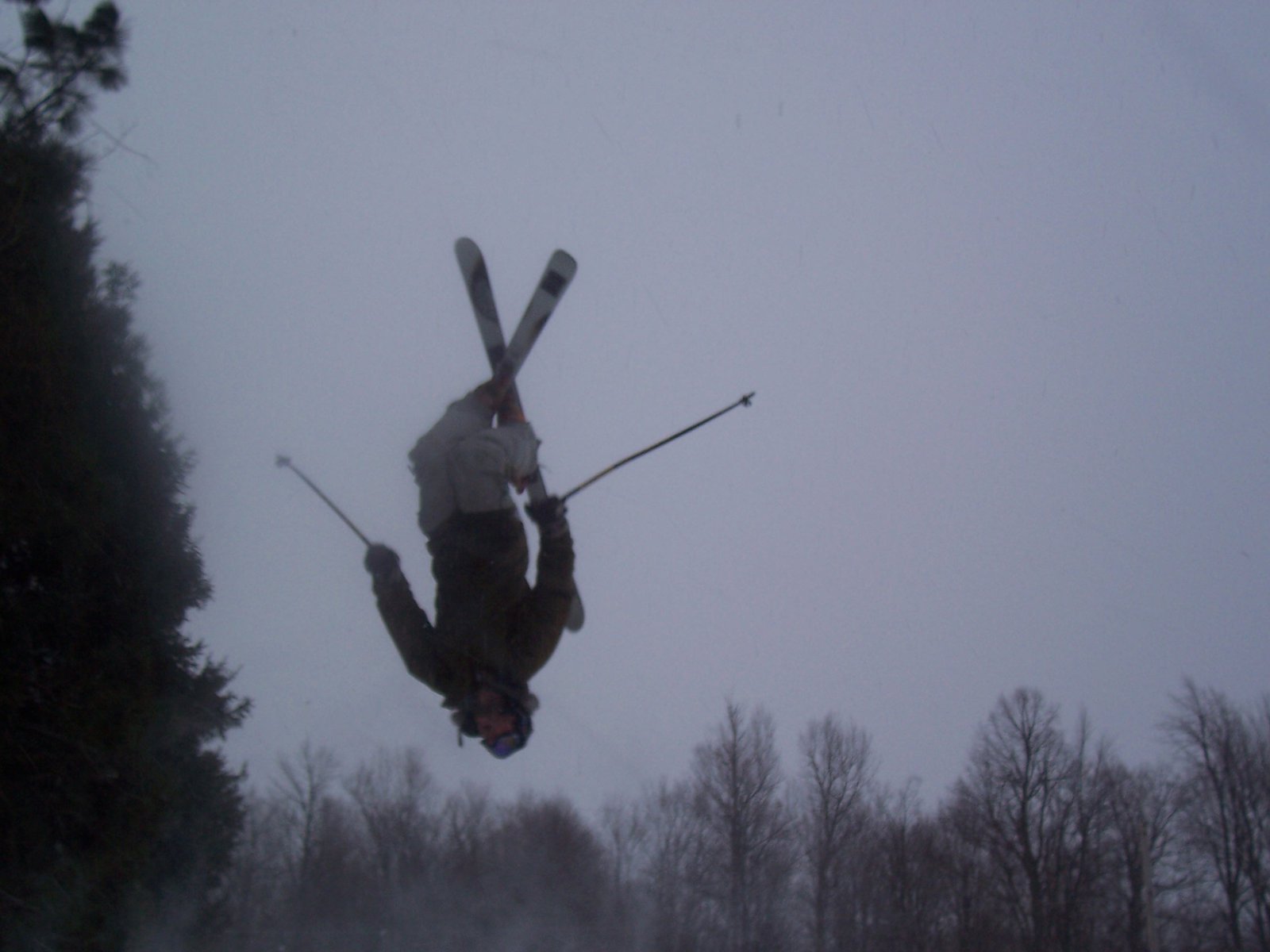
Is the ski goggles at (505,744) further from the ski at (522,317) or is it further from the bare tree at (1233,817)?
the bare tree at (1233,817)

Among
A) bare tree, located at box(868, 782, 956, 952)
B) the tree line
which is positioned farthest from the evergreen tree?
bare tree, located at box(868, 782, 956, 952)

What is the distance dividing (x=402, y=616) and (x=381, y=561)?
10.8 inches

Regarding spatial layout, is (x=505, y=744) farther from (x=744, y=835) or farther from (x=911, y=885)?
(x=911, y=885)

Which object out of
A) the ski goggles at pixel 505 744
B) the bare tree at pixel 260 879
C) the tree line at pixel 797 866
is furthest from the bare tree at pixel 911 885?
the ski goggles at pixel 505 744

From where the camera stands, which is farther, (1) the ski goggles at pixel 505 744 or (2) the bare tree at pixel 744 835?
(2) the bare tree at pixel 744 835

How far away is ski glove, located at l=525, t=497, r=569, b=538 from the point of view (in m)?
4.20

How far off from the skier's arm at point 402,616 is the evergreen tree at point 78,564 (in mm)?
5378

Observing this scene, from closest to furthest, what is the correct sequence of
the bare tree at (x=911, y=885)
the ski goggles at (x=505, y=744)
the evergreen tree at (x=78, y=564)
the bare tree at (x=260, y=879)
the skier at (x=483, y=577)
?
the skier at (x=483, y=577), the ski goggles at (x=505, y=744), the evergreen tree at (x=78, y=564), the bare tree at (x=260, y=879), the bare tree at (x=911, y=885)

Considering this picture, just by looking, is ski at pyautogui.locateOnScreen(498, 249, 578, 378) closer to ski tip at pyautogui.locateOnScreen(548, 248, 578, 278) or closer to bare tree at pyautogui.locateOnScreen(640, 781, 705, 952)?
ski tip at pyautogui.locateOnScreen(548, 248, 578, 278)

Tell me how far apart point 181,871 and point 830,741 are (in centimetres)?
1532

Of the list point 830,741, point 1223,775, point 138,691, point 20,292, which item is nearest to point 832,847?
point 830,741

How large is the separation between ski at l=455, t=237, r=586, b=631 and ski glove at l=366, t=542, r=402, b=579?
0.75 metres

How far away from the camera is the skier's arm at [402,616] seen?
451cm

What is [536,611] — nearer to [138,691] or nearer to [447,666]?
[447,666]
